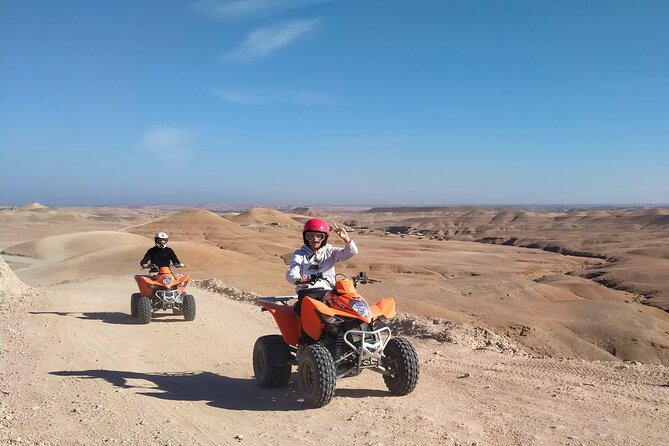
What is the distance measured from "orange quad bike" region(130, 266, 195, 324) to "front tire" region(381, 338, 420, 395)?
21.4 ft

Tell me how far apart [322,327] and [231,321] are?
19.8 feet

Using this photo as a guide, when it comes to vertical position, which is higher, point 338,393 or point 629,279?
point 338,393

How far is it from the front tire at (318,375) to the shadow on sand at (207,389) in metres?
0.27

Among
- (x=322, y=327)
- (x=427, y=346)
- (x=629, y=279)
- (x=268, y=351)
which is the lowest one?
(x=629, y=279)

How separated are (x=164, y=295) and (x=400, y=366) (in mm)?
7190

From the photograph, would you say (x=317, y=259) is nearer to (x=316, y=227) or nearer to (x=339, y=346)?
(x=316, y=227)

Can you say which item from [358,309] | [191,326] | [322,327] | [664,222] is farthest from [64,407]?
[664,222]

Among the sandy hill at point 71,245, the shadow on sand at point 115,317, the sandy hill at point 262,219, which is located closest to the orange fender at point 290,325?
the shadow on sand at point 115,317

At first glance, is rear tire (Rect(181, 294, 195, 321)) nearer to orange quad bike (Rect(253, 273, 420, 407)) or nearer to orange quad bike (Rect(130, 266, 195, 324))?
orange quad bike (Rect(130, 266, 195, 324))

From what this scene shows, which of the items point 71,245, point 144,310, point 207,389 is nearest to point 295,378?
point 207,389

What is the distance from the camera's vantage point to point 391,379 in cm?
634

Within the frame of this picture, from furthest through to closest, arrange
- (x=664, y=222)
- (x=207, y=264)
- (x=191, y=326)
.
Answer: (x=664, y=222)
(x=207, y=264)
(x=191, y=326)

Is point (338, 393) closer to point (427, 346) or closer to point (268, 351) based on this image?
point (268, 351)

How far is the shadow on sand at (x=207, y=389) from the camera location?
623 centimetres
